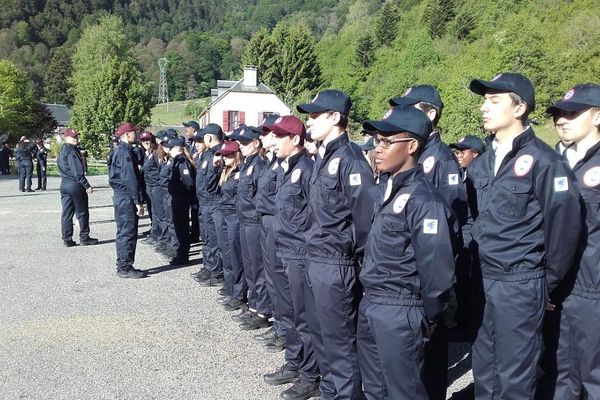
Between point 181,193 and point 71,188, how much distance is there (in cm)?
264

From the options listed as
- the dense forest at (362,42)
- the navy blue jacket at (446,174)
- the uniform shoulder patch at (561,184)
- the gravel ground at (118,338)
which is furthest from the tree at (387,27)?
the uniform shoulder patch at (561,184)

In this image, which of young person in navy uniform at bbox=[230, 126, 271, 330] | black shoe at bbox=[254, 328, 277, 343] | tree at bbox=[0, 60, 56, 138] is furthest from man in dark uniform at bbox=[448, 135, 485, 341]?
tree at bbox=[0, 60, 56, 138]

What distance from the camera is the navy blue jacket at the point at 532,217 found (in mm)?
3211

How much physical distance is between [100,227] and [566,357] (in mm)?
11031

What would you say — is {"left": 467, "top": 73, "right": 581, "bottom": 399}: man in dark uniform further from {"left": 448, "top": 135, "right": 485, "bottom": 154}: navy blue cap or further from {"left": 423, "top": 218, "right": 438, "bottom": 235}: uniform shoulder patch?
{"left": 448, "top": 135, "right": 485, "bottom": 154}: navy blue cap

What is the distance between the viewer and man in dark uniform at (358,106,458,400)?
298 cm

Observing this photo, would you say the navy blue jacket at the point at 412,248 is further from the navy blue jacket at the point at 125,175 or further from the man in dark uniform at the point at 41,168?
the man in dark uniform at the point at 41,168

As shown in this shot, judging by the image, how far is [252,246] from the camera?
587 cm

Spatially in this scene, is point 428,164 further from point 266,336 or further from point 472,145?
point 472,145

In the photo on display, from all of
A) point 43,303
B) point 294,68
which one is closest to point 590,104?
point 43,303

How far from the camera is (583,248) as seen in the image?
3.47 metres

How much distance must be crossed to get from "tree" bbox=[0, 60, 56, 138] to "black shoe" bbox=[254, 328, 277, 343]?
45.8 m

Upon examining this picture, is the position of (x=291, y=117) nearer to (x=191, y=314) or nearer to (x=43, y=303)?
(x=191, y=314)

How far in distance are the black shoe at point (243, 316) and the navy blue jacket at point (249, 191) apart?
42.6 inches
